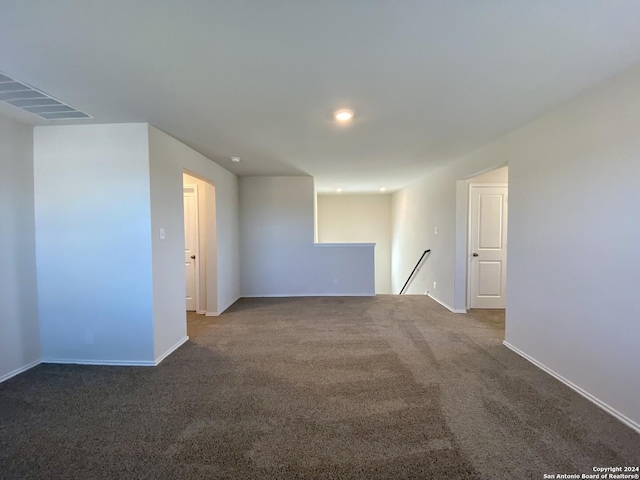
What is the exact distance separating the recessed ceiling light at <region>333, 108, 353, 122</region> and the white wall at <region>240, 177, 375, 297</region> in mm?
3074

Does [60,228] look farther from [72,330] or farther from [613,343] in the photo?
[613,343]

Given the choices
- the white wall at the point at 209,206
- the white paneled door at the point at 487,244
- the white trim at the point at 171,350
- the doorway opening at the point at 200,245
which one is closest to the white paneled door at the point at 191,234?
the doorway opening at the point at 200,245

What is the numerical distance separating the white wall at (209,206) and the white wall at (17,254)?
1.21 meters

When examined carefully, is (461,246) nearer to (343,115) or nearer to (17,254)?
(343,115)

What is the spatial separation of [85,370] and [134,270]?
3.56ft

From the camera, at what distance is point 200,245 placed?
473cm

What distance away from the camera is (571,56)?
173cm

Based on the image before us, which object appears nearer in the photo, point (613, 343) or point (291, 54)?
point (291, 54)

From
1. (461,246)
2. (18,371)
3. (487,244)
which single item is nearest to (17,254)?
(18,371)

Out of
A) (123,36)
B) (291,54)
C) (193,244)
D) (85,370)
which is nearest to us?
(123,36)

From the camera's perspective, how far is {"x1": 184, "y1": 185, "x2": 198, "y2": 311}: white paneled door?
4.68 meters

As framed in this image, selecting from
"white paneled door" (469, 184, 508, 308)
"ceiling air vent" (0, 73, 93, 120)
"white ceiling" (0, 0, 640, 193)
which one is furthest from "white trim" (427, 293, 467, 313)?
"ceiling air vent" (0, 73, 93, 120)

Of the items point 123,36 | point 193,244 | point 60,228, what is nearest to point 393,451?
point 123,36

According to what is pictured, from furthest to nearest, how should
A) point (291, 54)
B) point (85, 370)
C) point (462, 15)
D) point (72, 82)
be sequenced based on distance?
point (85, 370) → point (72, 82) → point (291, 54) → point (462, 15)
